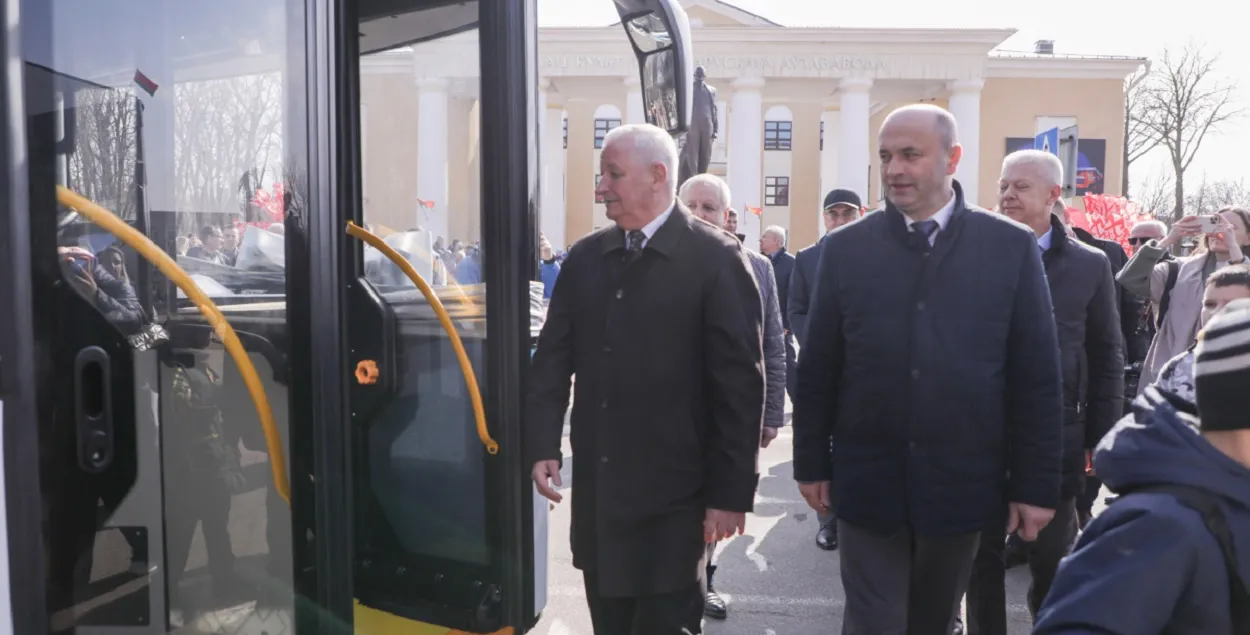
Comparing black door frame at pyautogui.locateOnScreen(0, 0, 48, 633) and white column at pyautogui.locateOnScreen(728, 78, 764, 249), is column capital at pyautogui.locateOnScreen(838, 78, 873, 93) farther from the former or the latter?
black door frame at pyautogui.locateOnScreen(0, 0, 48, 633)

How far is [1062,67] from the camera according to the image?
160ft

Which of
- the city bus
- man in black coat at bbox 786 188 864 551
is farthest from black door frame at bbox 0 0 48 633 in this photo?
man in black coat at bbox 786 188 864 551

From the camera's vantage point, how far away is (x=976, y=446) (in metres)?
2.82

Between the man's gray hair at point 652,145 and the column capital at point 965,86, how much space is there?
41.2 metres

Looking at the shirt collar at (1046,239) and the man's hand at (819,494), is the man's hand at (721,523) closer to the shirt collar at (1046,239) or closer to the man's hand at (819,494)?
the man's hand at (819,494)

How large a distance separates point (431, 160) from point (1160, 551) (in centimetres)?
211

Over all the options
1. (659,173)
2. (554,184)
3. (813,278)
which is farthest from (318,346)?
(554,184)

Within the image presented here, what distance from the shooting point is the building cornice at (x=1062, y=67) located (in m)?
48.3

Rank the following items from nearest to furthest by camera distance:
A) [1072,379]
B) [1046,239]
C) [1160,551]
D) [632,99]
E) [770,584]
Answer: [1160,551], [1072,379], [1046,239], [770,584], [632,99]

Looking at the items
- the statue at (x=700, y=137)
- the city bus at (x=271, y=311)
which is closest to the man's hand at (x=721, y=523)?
the city bus at (x=271, y=311)

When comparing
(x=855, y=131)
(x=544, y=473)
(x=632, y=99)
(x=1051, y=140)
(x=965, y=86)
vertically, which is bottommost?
(x=544, y=473)

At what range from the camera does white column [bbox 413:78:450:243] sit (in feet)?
9.58

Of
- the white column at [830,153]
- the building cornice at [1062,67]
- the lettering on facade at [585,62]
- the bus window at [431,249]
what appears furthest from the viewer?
the building cornice at [1062,67]

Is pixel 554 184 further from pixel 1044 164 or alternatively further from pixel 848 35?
pixel 1044 164
